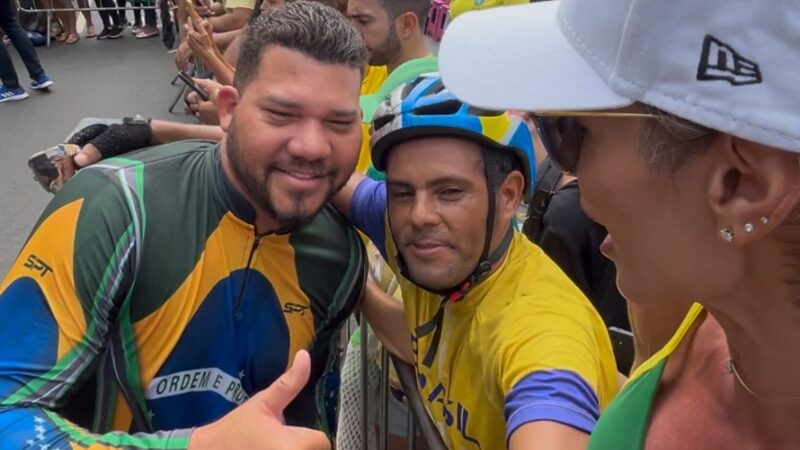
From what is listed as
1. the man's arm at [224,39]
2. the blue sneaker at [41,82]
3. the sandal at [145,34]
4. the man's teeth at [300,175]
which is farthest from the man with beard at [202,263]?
the sandal at [145,34]

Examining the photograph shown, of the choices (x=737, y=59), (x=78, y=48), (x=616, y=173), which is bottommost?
(x=78, y=48)

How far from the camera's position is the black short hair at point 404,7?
12.8 feet

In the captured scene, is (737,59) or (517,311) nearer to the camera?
(737,59)

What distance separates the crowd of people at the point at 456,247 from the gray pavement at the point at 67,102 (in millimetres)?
3475

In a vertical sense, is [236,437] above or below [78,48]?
above

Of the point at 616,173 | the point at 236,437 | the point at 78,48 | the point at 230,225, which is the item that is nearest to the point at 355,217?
the point at 230,225

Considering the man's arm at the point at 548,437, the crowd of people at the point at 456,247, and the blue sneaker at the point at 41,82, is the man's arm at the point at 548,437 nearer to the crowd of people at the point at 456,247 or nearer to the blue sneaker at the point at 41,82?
the crowd of people at the point at 456,247

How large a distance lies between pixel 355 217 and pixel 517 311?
0.67m

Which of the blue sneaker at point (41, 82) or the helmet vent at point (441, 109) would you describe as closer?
the helmet vent at point (441, 109)

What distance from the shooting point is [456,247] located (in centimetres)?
196

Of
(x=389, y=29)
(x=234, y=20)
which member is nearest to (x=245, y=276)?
(x=389, y=29)

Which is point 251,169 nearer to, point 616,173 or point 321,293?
point 321,293

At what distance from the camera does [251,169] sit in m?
1.89

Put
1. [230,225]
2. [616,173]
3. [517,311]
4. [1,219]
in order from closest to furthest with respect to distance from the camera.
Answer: [616,173] → [517,311] → [230,225] → [1,219]
